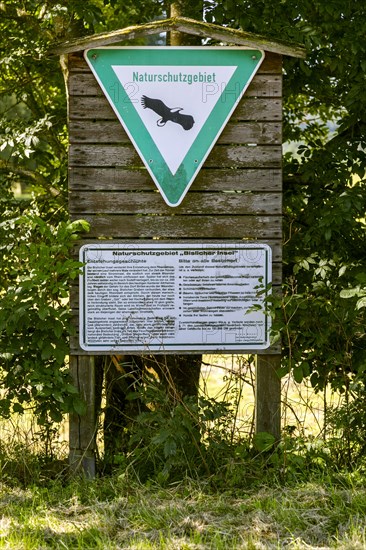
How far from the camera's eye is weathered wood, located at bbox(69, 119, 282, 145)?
6043 mm

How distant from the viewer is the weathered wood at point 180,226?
605 cm

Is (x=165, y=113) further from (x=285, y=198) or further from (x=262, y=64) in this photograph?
(x=285, y=198)

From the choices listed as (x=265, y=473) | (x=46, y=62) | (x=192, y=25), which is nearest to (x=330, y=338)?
(x=265, y=473)

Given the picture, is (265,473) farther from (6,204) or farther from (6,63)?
(6,63)

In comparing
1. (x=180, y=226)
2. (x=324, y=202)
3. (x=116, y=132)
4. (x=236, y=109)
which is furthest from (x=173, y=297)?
(x=324, y=202)

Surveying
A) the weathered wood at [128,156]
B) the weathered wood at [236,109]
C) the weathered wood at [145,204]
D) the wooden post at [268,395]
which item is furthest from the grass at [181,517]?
the weathered wood at [236,109]

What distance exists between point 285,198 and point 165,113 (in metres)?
1.66

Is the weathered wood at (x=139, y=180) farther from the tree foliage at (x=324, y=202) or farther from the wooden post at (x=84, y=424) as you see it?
the wooden post at (x=84, y=424)

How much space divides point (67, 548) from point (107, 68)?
3.16 meters

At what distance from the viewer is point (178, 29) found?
5965 mm

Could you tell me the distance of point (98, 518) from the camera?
204 inches

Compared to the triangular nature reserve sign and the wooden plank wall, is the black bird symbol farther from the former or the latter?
the wooden plank wall

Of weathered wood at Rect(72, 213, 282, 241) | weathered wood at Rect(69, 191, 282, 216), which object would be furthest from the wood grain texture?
weathered wood at Rect(72, 213, 282, 241)

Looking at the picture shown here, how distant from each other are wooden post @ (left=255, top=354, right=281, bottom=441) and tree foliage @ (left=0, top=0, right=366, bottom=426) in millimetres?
156
